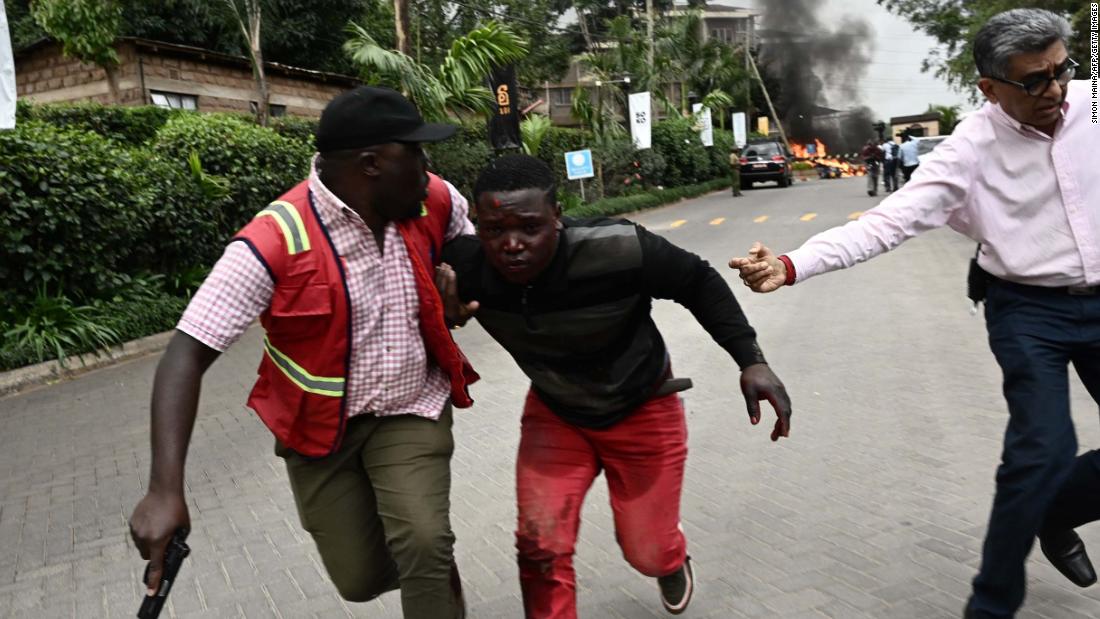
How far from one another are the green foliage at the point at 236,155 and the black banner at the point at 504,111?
6476 mm

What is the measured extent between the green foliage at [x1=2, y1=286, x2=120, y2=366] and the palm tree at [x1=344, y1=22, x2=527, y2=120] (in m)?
7.47

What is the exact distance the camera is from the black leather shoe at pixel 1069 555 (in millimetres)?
3533

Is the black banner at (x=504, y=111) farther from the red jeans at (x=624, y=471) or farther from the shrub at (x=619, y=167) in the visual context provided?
the red jeans at (x=624, y=471)

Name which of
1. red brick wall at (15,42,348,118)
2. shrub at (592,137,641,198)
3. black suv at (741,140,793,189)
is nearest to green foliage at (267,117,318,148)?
red brick wall at (15,42,348,118)

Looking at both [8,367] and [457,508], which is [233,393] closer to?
[8,367]

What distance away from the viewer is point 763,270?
10.6 ft

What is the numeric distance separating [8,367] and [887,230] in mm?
8006

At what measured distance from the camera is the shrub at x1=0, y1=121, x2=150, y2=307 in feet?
30.0

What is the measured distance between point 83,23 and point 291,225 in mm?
17993

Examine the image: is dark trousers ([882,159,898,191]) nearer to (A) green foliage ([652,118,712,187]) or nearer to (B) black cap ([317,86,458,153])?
(A) green foliage ([652,118,712,187])

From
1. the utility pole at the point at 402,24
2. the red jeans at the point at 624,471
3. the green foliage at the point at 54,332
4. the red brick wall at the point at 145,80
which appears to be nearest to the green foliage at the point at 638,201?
the utility pole at the point at 402,24

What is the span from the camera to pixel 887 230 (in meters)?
3.28

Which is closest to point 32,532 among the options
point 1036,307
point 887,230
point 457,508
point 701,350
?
point 457,508

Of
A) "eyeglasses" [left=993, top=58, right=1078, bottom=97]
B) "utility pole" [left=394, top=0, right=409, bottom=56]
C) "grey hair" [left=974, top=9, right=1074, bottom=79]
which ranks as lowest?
"eyeglasses" [left=993, top=58, right=1078, bottom=97]
